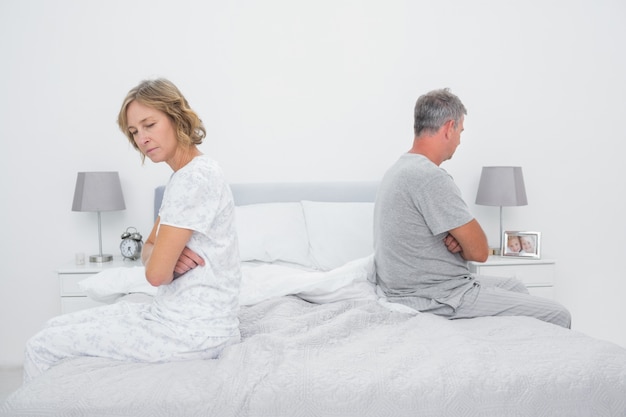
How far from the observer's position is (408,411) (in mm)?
1153

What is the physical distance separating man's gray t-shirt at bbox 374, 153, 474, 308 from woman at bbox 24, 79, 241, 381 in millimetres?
645

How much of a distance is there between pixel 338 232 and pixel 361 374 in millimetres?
Answer: 1465

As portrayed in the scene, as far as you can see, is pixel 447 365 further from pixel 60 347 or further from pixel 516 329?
pixel 60 347

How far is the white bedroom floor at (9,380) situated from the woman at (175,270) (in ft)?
5.24

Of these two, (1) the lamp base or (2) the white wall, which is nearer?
(1) the lamp base

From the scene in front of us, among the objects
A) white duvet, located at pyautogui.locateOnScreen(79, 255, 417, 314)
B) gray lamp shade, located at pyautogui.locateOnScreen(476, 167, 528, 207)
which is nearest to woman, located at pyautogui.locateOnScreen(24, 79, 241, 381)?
white duvet, located at pyautogui.locateOnScreen(79, 255, 417, 314)

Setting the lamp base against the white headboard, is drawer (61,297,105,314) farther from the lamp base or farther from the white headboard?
the white headboard

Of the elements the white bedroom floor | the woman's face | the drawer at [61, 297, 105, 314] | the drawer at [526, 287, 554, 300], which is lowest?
the white bedroom floor

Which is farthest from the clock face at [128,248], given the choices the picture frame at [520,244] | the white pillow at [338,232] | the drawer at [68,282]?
the picture frame at [520,244]

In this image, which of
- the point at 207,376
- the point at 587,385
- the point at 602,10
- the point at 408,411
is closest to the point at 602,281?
the point at 602,10

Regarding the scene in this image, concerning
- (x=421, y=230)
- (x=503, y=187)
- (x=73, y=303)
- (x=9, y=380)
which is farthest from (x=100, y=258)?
(x=503, y=187)

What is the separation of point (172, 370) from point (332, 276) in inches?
34.5

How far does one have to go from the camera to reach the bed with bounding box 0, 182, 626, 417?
3.73 ft

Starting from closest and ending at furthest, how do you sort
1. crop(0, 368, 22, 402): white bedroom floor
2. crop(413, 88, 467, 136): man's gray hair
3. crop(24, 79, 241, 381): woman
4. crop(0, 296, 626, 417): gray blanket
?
crop(0, 296, 626, 417): gray blanket < crop(24, 79, 241, 381): woman < crop(413, 88, 467, 136): man's gray hair < crop(0, 368, 22, 402): white bedroom floor
